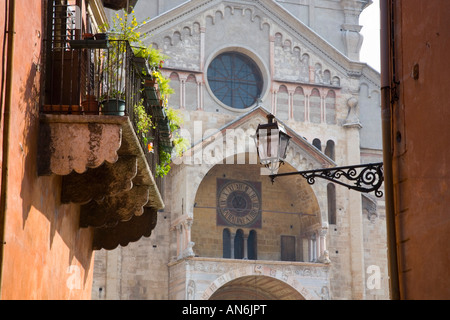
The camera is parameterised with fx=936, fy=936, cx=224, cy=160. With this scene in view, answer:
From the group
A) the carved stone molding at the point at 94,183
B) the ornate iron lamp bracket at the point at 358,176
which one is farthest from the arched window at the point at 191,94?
the carved stone molding at the point at 94,183

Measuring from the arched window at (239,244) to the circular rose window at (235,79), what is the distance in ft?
15.9

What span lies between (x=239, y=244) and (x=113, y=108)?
77.5 ft

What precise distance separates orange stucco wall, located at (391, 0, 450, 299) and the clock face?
22.7 m

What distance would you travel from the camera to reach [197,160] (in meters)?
32.3

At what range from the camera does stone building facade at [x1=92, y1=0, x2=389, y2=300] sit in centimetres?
3231

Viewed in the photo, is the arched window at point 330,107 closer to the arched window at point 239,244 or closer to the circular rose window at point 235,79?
the circular rose window at point 235,79

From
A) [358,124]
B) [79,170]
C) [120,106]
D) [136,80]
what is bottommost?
[79,170]

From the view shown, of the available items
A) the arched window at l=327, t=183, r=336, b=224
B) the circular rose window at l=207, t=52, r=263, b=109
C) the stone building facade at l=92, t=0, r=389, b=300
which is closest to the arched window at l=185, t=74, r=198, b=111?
the stone building facade at l=92, t=0, r=389, b=300

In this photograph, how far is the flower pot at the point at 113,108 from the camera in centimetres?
1098

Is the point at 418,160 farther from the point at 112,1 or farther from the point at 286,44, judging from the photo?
the point at 286,44

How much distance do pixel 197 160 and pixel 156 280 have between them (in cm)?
441
